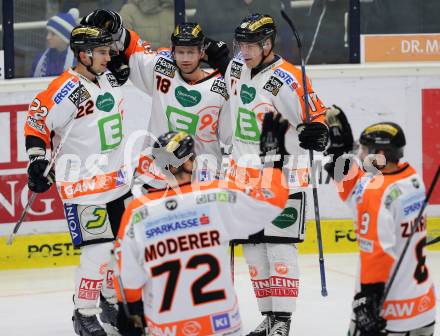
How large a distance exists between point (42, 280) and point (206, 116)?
2.31 m

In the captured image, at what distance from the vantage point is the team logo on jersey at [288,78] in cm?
598

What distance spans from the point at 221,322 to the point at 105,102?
2.13m

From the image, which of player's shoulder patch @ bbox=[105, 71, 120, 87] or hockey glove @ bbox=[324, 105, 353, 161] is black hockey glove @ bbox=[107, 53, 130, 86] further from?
hockey glove @ bbox=[324, 105, 353, 161]

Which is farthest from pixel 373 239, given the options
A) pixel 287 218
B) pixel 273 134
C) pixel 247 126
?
pixel 247 126

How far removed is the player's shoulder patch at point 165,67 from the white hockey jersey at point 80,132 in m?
0.33

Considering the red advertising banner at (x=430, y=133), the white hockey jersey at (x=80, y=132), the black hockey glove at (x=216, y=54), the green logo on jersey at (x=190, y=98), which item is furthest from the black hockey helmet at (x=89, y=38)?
the red advertising banner at (x=430, y=133)

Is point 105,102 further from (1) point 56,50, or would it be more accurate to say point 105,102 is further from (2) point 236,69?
(1) point 56,50

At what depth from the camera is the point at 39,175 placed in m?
5.95

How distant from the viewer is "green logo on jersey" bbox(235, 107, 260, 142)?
6.00 m

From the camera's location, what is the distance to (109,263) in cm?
615

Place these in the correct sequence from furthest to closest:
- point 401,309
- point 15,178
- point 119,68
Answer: point 15,178
point 119,68
point 401,309

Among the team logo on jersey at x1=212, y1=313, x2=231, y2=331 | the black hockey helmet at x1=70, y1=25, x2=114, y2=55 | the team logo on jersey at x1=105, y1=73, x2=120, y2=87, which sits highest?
the black hockey helmet at x1=70, y1=25, x2=114, y2=55

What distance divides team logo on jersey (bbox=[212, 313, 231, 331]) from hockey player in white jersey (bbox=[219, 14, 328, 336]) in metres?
1.58

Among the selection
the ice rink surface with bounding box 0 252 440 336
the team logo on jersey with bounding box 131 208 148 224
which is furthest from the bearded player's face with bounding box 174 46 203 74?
the team logo on jersey with bounding box 131 208 148 224
